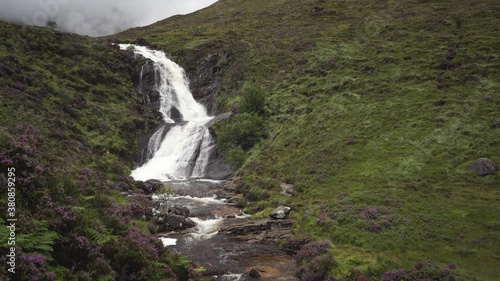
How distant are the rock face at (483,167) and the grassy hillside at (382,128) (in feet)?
2.47

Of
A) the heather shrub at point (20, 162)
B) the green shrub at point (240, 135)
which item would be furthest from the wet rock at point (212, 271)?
the green shrub at point (240, 135)

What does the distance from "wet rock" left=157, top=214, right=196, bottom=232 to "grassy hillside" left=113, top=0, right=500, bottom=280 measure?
8.37 metres

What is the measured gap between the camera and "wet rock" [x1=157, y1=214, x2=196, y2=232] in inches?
1079

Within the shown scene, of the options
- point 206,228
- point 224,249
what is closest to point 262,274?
point 224,249

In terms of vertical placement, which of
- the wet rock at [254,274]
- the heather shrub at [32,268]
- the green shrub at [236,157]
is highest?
the heather shrub at [32,268]

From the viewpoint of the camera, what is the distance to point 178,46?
99.6 metres

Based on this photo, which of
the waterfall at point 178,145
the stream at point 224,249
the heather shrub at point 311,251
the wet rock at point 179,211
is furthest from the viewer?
the waterfall at point 178,145

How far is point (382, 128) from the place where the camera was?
44844mm

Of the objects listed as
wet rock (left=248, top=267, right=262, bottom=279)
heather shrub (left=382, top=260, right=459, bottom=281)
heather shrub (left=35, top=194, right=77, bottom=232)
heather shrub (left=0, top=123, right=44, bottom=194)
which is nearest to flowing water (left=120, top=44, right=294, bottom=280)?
wet rock (left=248, top=267, right=262, bottom=279)

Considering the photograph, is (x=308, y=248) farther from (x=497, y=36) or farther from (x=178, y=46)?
(x=178, y=46)

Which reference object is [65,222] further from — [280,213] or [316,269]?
[280,213]

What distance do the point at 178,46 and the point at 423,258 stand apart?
91.1 m

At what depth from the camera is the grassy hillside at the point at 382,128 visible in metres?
25.2

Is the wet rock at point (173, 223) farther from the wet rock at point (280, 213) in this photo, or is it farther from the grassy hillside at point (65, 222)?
the wet rock at point (280, 213)
